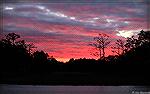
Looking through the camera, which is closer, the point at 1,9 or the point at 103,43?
the point at 1,9

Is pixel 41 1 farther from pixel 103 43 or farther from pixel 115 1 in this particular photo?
pixel 103 43

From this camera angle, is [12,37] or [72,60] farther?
[12,37]

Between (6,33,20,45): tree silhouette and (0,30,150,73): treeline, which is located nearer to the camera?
(0,30,150,73): treeline

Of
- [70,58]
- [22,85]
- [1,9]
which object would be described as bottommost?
[22,85]

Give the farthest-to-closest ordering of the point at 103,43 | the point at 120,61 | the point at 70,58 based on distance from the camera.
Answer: the point at 103,43 → the point at 120,61 → the point at 70,58

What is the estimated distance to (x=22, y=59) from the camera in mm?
5418

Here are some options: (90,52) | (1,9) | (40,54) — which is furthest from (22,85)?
(1,9)

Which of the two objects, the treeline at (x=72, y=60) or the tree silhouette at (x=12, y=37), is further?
the tree silhouette at (x=12, y=37)

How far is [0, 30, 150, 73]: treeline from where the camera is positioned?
4957 mm

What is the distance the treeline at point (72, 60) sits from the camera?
Result: 4957 mm

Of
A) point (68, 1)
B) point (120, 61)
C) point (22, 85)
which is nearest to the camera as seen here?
point (68, 1)

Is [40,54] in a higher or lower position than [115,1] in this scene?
lower

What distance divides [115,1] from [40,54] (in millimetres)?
2022

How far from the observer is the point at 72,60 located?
4883 mm
